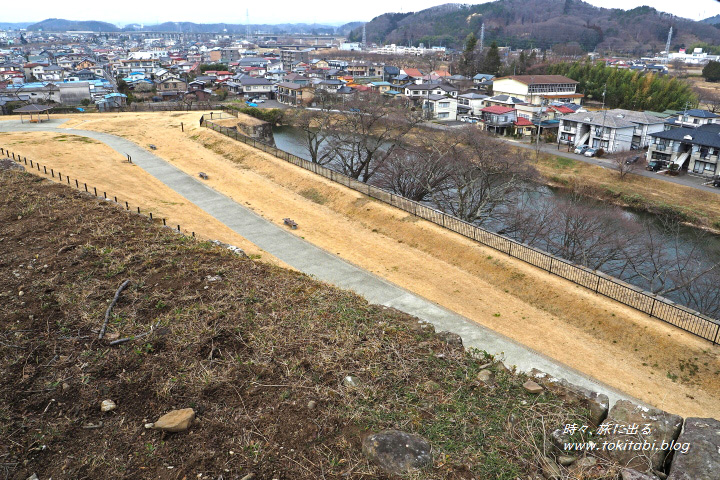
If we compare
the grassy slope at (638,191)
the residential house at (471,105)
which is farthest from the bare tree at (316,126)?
the grassy slope at (638,191)

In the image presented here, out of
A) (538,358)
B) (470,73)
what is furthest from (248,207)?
(470,73)

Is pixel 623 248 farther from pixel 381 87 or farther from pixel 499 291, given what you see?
pixel 381 87

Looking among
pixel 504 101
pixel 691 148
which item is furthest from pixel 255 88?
pixel 691 148

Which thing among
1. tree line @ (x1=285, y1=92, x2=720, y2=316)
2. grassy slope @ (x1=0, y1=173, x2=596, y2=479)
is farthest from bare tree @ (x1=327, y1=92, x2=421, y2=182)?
grassy slope @ (x1=0, y1=173, x2=596, y2=479)

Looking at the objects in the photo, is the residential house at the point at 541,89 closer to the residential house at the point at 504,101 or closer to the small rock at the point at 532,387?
the residential house at the point at 504,101

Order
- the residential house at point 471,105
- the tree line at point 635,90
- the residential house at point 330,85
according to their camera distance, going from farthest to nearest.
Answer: the residential house at point 330,85 → the residential house at point 471,105 → the tree line at point 635,90

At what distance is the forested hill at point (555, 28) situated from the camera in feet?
429

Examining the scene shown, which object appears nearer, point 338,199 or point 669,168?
point 338,199

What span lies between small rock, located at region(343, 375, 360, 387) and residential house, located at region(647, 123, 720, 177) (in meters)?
33.6

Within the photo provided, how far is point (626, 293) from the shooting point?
12.3 m

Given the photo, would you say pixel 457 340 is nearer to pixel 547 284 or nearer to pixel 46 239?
pixel 547 284

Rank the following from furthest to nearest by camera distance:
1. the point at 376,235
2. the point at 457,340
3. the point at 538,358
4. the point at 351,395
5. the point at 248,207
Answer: the point at 248,207
the point at 376,235
the point at 538,358
the point at 457,340
the point at 351,395

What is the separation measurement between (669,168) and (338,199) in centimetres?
2531

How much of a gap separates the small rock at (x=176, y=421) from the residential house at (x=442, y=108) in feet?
156
